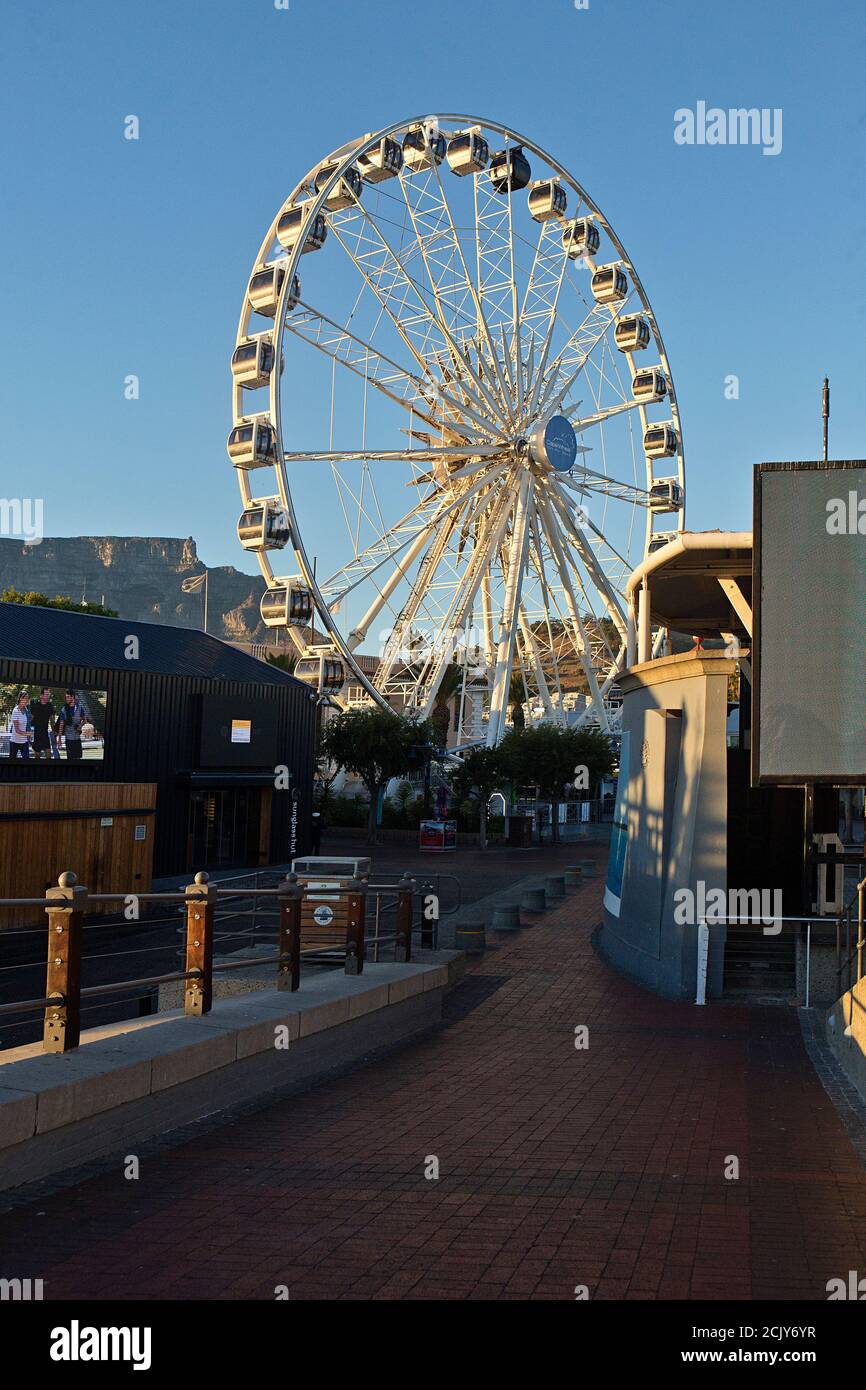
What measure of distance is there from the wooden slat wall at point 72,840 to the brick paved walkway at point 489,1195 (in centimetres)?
1488

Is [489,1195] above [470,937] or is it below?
above

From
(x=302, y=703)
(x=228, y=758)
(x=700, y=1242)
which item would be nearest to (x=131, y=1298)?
(x=700, y=1242)

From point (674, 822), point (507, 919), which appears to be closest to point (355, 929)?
point (674, 822)

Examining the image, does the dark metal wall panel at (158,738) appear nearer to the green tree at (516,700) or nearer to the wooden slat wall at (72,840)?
the wooden slat wall at (72,840)

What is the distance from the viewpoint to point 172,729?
33.4 m

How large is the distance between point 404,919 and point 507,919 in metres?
7.64

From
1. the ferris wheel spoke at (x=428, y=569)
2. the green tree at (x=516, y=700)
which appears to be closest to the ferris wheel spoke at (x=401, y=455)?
the ferris wheel spoke at (x=428, y=569)

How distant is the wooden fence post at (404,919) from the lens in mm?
12867

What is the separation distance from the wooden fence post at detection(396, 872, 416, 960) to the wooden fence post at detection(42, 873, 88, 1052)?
6.07 meters

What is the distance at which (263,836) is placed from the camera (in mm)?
36719

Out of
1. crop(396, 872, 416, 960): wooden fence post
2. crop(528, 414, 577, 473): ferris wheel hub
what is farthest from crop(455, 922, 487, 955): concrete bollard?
crop(528, 414, 577, 473): ferris wheel hub

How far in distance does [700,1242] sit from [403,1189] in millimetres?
1534

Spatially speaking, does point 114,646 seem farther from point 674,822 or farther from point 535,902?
point 674,822
